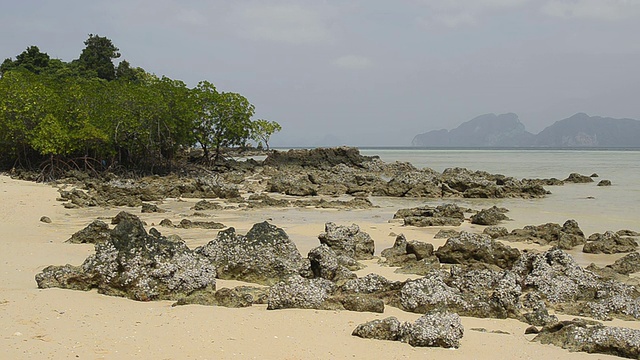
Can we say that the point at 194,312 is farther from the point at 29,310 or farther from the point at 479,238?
the point at 479,238

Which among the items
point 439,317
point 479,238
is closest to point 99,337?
point 439,317

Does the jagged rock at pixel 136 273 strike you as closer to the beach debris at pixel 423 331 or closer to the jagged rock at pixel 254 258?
the jagged rock at pixel 254 258

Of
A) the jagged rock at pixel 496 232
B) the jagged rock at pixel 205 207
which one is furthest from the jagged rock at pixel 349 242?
the jagged rock at pixel 205 207

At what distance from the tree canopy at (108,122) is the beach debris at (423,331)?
26.7 m

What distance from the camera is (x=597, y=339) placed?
225 inches

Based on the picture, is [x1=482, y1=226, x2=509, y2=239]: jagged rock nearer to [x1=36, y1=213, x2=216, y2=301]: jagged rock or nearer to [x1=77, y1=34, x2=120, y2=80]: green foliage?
[x1=36, y1=213, x2=216, y2=301]: jagged rock

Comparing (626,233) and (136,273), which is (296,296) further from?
(626,233)

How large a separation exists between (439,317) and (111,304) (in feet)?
12.5

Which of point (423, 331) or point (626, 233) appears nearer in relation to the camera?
point (423, 331)

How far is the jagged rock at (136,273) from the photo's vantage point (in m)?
7.23

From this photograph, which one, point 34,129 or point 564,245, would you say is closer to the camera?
point 564,245

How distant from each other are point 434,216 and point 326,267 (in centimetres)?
1032

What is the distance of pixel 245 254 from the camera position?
896 centimetres

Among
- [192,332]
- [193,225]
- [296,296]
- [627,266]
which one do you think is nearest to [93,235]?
[193,225]
